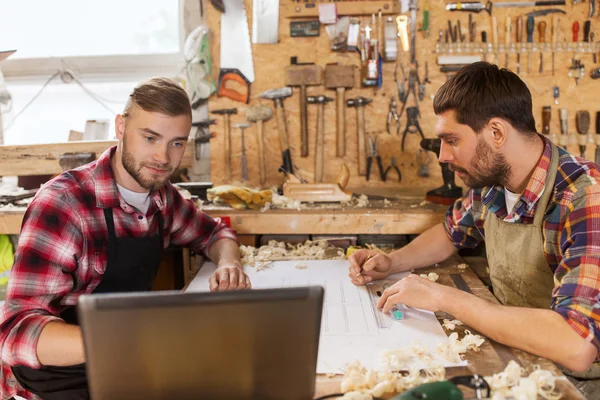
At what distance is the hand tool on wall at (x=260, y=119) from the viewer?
340 cm

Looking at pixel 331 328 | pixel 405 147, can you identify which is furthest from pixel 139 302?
pixel 405 147

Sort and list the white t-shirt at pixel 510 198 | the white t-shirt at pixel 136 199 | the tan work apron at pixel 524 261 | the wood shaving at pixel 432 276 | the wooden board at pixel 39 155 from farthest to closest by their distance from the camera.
→ the wooden board at pixel 39 155 → the wood shaving at pixel 432 276 → the white t-shirt at pixel 136 199 → the white t-shirt at pixel 510 198 → the tan work apron at pixel 524 261

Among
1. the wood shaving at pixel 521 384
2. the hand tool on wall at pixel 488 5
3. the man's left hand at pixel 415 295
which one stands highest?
the hand tool on wall at pixel 488 5

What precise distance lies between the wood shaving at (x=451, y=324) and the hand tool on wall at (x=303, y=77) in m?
2.07

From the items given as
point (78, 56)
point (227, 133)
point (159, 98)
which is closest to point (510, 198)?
point (159, 98)

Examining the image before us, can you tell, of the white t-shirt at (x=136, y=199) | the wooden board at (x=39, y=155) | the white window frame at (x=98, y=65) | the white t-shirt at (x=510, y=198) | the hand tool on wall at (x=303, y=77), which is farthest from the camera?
the white window frame at (x=98, y=65)

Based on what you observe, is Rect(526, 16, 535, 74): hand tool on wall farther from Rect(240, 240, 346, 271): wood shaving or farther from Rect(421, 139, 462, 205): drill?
Rect(240, 240, 346, 271): wood shaving

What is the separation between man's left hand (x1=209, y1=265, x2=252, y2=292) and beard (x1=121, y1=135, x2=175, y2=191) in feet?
1.29

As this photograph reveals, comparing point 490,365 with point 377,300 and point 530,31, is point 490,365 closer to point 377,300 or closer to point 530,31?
point 377,300

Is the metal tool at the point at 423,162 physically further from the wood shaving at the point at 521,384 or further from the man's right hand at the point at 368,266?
the wood shaving at the point at 521,384

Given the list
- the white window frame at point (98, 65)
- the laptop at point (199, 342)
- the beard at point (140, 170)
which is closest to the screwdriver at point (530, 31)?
the white window frame at point (98, 65)

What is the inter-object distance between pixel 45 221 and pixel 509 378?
136 cm

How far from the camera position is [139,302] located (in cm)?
81

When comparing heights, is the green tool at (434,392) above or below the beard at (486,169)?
below
